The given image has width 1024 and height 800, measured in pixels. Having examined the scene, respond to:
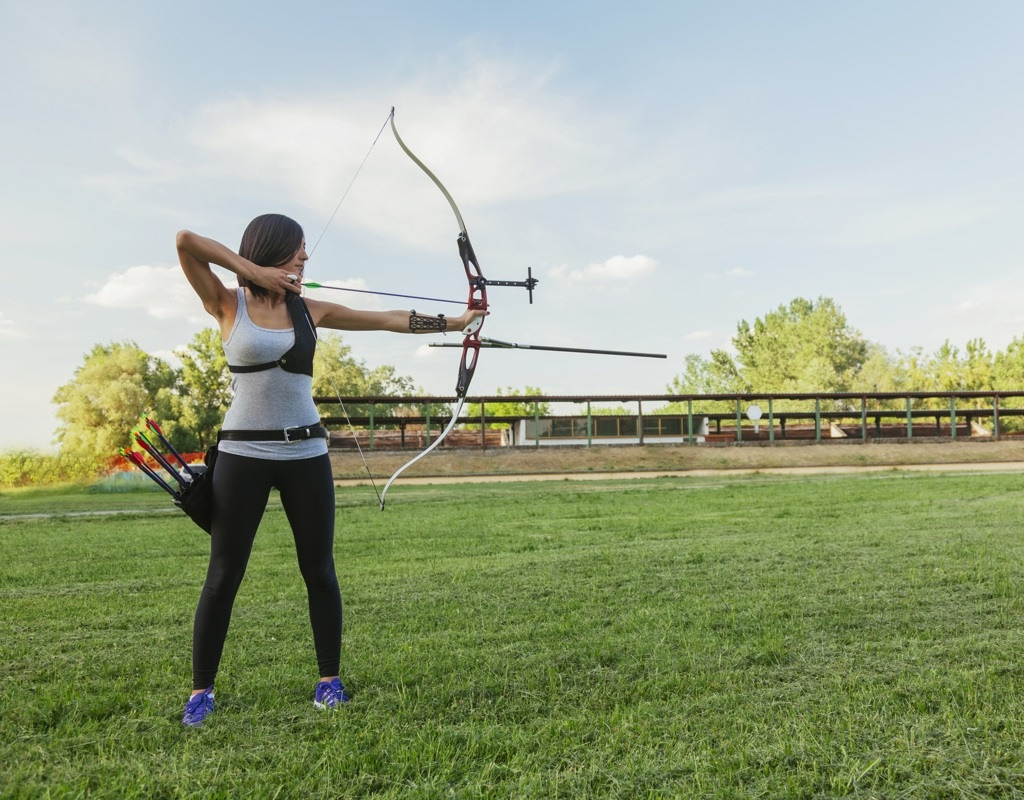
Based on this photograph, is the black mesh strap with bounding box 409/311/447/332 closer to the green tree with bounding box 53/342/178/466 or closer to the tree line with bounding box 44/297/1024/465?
the tree line with bounding box 44/297/1024/465

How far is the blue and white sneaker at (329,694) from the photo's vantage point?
294 cm

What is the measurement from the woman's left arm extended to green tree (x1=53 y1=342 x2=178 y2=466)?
175 ft

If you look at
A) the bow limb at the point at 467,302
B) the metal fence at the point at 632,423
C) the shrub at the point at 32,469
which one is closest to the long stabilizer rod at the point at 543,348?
the bow limb at the point at 467,302

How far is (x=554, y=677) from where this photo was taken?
10.6ft

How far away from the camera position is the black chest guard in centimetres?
297

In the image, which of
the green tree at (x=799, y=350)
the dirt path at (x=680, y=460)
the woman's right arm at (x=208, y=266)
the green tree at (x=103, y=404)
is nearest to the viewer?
the woman's right arm at (x=208, y=266)

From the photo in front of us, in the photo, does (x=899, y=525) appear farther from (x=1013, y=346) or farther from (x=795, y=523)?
(x=1013, y=346)

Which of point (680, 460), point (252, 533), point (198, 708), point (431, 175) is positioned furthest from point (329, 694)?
point (680, 460)

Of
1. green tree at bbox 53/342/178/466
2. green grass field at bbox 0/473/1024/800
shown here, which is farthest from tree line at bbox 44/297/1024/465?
green grass field at bbox 0/473/1024/800

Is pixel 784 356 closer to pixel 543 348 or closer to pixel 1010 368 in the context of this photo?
pixel 1010 368

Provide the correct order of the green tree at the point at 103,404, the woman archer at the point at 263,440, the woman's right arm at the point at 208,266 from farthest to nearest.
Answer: the green tree at the point at 103,404 → the woman archer at the point at 263,440 → the woman's right arm at the point at 208,266

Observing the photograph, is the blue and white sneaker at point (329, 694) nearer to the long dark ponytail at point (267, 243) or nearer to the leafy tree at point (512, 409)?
the long dark ponytail at point (267, 243)

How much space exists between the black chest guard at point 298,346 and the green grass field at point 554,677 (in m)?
1.30

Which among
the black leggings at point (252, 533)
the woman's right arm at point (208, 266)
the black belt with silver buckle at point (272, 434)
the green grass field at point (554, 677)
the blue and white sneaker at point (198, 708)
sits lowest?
the green grass field at point (554, 677)
